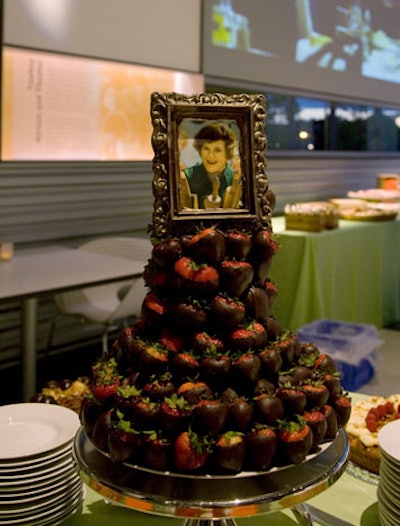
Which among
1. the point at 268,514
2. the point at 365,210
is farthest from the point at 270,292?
the point at 365,210

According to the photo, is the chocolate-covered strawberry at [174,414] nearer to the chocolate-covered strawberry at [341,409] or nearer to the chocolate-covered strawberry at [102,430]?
the chocolate-covered strawberry at [102,430]

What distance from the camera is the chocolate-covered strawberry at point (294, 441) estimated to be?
32.5 inches

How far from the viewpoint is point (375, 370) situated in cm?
384

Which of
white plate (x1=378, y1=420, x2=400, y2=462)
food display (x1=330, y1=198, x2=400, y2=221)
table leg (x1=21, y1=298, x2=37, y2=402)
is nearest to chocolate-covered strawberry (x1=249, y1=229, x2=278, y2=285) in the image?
white plate (x1=378, y1=420, x2=400, y2=462)

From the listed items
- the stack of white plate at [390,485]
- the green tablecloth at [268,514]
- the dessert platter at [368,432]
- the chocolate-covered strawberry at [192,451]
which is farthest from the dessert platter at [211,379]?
the dessert platter at [368,432]

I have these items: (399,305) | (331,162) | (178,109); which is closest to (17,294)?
(178,109)

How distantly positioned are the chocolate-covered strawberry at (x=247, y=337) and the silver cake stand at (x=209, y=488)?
0.18m

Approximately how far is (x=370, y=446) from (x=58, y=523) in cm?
64

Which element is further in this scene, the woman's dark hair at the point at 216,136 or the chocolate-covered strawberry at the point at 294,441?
the woman's dark hair at the point at 216,136

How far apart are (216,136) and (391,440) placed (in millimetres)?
605

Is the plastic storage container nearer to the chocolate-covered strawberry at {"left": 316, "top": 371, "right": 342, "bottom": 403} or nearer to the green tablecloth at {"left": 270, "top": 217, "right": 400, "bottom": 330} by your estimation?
the green tablecloth at {"left": 270, "top": 217, "right": 400, "bottom": 330}

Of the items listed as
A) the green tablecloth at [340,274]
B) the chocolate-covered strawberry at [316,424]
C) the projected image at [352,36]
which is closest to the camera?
the chocolate-covered strawberry at [316,424]

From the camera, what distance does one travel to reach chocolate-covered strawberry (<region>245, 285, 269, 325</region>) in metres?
0.95

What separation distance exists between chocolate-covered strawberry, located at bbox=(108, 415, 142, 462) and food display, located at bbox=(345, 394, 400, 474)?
2.14ft
